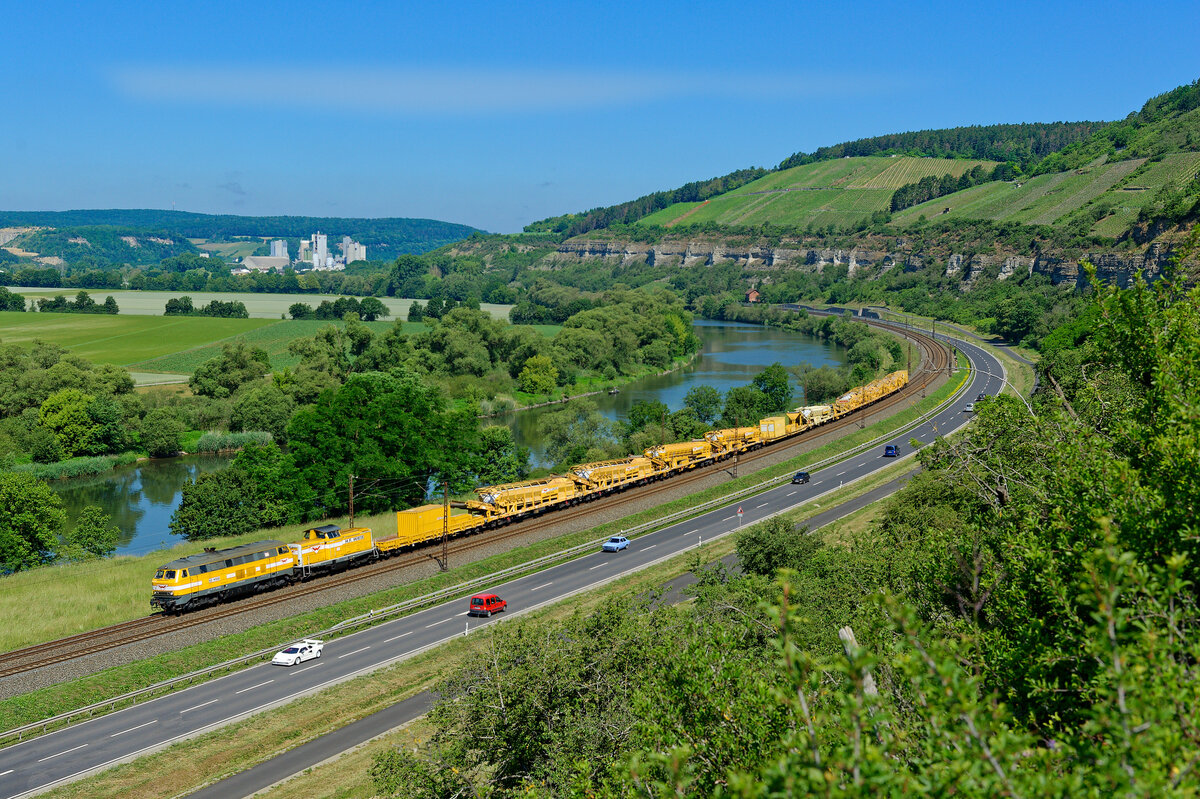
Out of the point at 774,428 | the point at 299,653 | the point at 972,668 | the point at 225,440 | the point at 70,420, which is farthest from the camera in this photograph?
the point at 225,440

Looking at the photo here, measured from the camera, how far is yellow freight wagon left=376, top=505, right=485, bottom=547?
46.3 metres

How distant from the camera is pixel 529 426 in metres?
96.7

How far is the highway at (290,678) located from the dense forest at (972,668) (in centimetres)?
761

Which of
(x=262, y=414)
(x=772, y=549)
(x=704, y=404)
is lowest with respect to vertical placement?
(x=262, y=414)

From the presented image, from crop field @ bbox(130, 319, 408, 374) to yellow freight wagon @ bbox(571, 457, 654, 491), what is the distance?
6906 centimetres

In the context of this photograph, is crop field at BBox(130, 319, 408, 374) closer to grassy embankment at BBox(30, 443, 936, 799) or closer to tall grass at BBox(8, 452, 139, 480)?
tall grass at BBox(8, 452, 139, 480)

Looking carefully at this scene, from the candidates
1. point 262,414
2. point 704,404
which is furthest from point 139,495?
point 704,404

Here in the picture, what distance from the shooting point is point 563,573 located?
44.2 m

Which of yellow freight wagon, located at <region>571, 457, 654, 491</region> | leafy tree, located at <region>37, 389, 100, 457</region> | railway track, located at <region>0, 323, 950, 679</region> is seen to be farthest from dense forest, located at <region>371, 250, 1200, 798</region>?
leafy tree, located at <region>37, 389, 100, 457</region>

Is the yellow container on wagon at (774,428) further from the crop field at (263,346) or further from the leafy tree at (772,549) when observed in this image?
the crop field at (263,346)

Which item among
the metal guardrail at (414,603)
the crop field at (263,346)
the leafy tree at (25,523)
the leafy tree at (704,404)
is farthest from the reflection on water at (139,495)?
the leafy tree at (704,404)

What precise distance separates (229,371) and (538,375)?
38511mm

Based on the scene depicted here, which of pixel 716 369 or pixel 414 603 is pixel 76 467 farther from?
pixel 716 369

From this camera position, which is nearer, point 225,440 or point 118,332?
point 225,440
